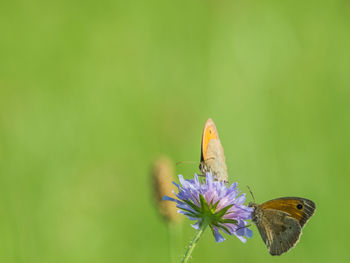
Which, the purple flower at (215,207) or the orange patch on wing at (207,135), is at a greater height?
the orange patch on wing at (207,135)

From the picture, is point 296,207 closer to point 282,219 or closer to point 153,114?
point 282,219

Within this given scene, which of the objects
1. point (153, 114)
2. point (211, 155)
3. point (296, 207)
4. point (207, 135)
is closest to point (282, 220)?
point (296, 207)

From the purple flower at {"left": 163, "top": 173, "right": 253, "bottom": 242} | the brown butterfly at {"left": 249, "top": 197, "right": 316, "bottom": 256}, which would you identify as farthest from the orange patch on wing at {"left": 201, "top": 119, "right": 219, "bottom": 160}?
the brown butterfly at {"left": 249, "top": 197, "right": 316, "bottom": 256}

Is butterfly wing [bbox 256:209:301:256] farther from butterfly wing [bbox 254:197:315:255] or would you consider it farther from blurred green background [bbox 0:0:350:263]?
blurred green background [bbox 0:0:350:263]

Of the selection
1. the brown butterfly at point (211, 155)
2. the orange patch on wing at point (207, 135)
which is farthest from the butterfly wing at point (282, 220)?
the orange patch on wing at point (207, 135)

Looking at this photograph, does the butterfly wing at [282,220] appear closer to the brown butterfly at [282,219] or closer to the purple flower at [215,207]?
the brown butterfly at [282,219]

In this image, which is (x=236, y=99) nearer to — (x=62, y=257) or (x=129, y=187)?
(x=129, y=187)
